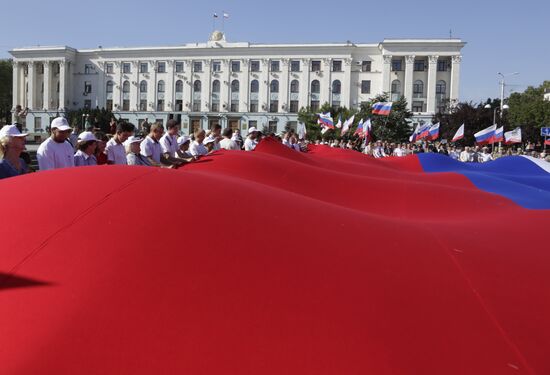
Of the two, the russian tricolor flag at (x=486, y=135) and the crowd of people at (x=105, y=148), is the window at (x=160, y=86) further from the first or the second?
the crowd of people at (x=105, y=148)

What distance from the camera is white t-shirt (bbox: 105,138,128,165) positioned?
666cm

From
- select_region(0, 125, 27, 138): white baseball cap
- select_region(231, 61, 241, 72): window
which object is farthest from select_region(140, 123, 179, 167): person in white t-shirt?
select_region(231, 61, 241, 72): window

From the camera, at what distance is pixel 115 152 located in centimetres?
668

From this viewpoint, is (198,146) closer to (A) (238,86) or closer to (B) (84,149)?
(B) (84,149)

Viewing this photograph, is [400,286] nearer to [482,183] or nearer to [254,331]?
[254,331]

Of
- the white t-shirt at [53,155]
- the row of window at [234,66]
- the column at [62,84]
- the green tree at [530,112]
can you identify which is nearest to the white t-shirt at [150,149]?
the white t-shirt at [53,155]

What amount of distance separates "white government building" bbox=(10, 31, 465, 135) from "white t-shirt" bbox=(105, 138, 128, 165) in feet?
230

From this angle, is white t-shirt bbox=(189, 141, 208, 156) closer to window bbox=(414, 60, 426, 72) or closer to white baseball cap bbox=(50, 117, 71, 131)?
white baseball cap bbox=(50, 117, 71, 131)

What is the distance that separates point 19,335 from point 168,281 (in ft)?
1.74

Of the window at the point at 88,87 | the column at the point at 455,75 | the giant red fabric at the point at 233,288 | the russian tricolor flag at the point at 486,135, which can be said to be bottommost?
the giant red fabric at the point at 233,288

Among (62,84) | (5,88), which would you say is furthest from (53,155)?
(5,88)

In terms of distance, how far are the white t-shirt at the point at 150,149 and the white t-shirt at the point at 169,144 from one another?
0.28 meters

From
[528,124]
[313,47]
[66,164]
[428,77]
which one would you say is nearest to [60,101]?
[313,47]

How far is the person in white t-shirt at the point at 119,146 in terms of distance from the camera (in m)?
6.67
